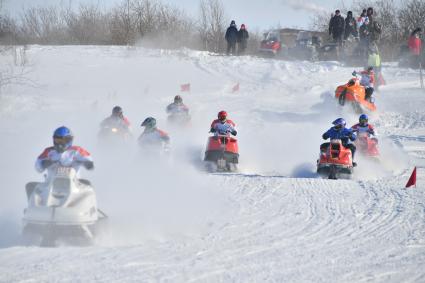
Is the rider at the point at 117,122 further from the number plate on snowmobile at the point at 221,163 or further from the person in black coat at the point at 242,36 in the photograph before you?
the person in black coat at the point at 242,36

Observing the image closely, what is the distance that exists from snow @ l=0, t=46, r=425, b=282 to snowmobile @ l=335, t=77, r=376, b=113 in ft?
1.28

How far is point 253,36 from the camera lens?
67.9 m

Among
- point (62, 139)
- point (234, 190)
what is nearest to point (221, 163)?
point (234, 190)

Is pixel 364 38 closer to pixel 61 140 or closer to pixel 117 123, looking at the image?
pixel 117 123

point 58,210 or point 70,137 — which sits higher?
point 70,137

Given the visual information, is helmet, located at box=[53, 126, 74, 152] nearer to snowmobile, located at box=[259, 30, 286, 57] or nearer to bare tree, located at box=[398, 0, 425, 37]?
snowmobile, located at box=[259, 30, 286, 57]

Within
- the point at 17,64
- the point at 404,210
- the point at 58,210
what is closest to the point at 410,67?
the point at 17,64

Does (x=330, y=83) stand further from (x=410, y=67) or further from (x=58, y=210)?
(x=58, y=210)

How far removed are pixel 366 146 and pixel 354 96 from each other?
23.8 feet

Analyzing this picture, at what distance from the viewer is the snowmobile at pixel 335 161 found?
15.2 metres

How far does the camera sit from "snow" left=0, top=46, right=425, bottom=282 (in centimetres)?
801

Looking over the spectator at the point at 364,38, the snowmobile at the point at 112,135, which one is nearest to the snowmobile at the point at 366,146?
the snowmobile at the point at 112,135

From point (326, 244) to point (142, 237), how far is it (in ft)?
8.29

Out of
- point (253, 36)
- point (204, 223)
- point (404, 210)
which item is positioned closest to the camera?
point (204, 223)
